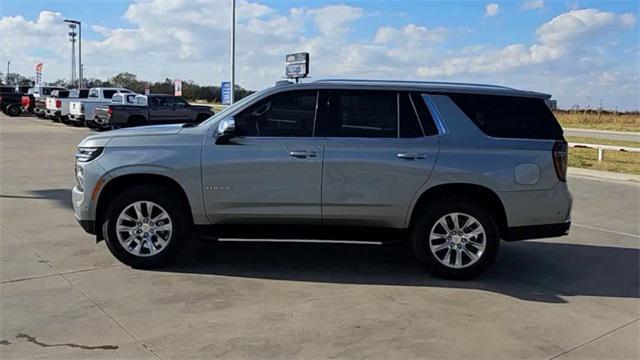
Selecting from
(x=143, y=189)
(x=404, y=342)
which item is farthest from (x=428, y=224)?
(x=143, y=189)

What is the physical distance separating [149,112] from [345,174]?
21996 mm

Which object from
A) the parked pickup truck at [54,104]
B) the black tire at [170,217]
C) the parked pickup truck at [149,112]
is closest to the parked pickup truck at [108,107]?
the parked pickup truck at [149,112]

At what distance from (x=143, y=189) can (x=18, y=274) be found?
1378mm

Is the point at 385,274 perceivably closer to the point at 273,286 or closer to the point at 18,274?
the point at 273,286

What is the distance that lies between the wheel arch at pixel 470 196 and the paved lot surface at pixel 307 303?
1.92ft

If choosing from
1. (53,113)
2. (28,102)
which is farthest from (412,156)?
(28,102)

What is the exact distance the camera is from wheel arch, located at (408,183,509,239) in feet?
19.4

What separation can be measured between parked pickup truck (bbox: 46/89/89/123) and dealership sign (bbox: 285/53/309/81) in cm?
1368

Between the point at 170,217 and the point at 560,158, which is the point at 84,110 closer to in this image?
the point at 170,217

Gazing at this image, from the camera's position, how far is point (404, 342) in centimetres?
440

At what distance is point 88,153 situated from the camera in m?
6.01

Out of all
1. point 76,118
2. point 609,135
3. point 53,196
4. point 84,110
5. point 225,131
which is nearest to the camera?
point 225,131

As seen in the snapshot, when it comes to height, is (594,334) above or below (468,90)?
below

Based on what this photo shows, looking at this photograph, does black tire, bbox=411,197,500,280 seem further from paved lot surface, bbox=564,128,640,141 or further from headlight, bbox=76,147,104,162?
paved lot surface, bbox=564,128,640,141
